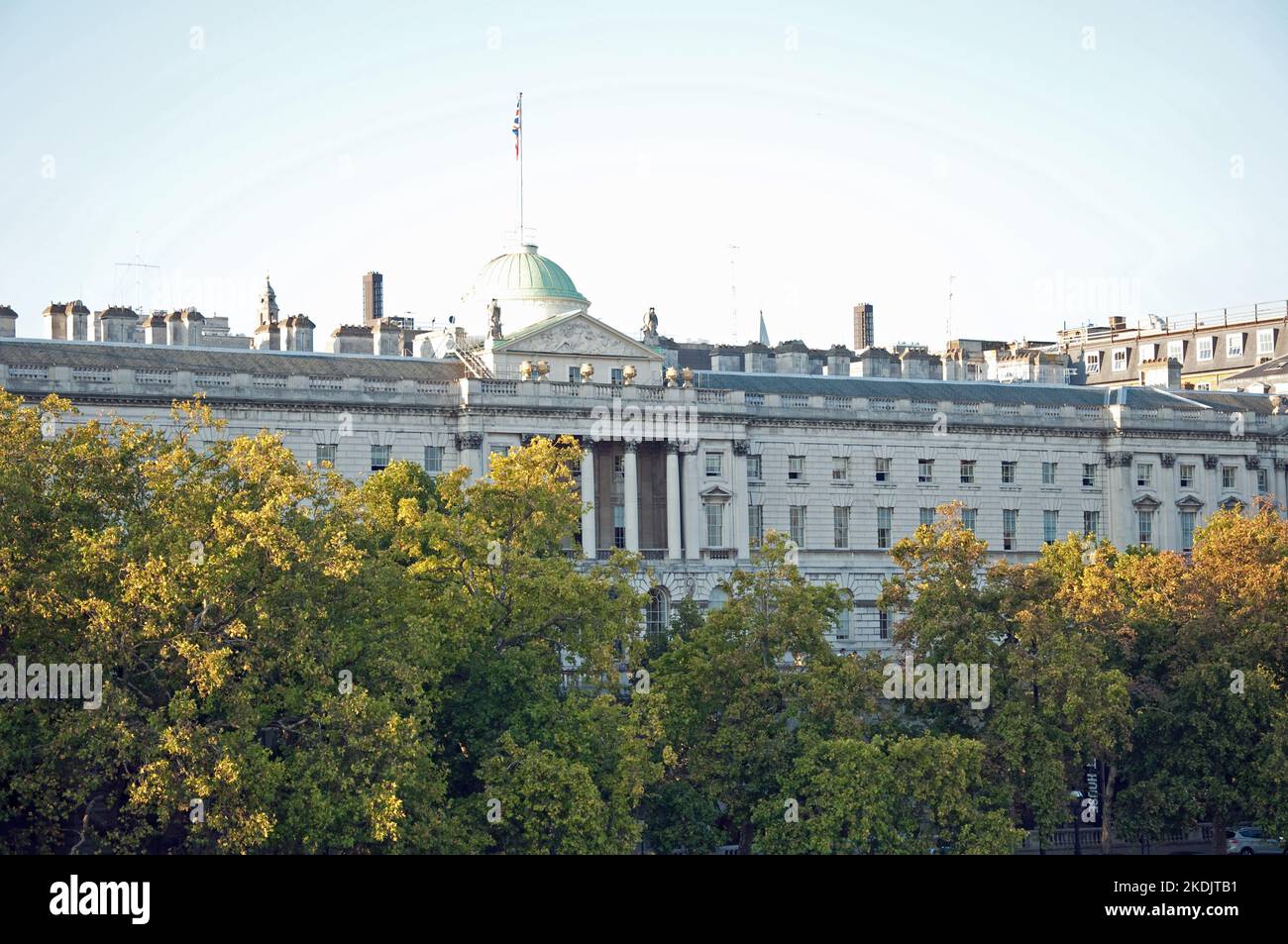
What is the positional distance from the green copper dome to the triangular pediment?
142 inches

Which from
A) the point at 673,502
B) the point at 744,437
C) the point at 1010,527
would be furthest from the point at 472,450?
the point at 1010,527

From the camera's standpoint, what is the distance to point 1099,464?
12138 cm

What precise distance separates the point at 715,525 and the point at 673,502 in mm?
2876

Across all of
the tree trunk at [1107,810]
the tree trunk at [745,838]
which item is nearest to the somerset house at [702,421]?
the tree trunk at [1107,810]

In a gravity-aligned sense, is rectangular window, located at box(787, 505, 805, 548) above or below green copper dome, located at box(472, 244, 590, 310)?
below

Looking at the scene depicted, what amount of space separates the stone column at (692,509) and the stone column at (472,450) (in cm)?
1078

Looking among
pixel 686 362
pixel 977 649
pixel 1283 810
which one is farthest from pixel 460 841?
pixel 686 362

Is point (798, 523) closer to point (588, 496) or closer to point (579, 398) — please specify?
point (588, 496)

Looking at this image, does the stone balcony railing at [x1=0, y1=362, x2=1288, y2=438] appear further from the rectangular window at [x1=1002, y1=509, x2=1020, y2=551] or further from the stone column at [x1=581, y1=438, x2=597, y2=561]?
the rectangular window at [x1=1002, y1=509, x2=1020, y2=551]

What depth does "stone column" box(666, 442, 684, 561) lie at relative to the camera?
356ft

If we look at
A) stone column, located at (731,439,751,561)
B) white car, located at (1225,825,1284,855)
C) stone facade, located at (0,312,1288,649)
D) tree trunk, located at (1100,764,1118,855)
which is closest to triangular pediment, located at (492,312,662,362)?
stone facade, located at (0,312,1288,649)

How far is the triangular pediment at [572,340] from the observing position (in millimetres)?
106750

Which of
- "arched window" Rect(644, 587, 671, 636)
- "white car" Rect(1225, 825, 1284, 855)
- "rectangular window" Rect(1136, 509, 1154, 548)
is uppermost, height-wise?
"rectangular window" Rect(1136, 509, 1154, 548)

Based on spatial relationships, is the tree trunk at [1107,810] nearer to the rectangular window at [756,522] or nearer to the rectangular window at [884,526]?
the rectangular window at [756,522]
